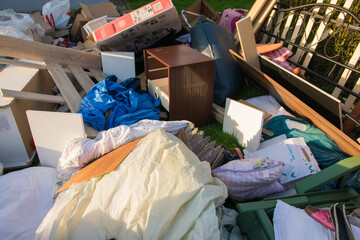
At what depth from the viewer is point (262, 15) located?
3.57m

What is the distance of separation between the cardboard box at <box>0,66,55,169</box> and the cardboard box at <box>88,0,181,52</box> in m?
1.00

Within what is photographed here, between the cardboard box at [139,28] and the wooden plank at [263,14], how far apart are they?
1147 mm

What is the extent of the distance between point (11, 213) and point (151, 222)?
1079mm

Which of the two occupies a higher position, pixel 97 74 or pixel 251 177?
pixel 251 177

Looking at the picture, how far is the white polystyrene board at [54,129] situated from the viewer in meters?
2.11

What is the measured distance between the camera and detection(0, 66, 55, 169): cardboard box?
2197mm

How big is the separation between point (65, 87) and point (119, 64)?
794 mm

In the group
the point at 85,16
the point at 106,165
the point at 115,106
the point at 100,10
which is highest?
the point at 100,10

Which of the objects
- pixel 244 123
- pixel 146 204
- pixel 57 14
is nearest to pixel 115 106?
pixel 244 123

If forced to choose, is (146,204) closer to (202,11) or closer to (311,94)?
(311,94)

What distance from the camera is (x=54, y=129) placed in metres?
2.13

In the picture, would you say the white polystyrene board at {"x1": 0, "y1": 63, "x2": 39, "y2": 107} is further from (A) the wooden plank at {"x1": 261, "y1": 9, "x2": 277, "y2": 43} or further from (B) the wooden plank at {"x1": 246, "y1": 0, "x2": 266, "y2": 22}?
(A) the wooden plank at {"x1": 261, "y1": 9, "x2": 277, "y2": 43}

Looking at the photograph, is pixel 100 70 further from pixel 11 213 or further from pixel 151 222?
pixel 151 222

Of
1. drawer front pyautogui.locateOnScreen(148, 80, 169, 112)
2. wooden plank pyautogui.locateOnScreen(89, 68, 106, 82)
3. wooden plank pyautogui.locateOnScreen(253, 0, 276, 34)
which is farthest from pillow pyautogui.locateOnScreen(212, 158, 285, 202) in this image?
wooden plank pyautogui.locateOnScreen(253, 0, 276, 34)
